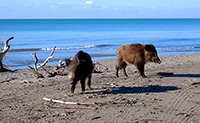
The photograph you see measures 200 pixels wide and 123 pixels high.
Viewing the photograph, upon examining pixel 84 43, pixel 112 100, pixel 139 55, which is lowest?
pixel 84 43

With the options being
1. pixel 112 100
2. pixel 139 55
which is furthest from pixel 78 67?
pixel 139 55

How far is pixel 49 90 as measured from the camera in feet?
32.1

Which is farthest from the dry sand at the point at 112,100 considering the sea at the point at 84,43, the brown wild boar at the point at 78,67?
the sea at the point at 84,43

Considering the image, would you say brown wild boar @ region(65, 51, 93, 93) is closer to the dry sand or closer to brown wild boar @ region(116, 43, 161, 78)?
the dry sand

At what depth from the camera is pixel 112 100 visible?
26.7ft

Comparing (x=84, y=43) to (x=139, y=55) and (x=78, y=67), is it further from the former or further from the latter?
(x=78, y=67)

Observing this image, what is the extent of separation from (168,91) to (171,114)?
2.29 m

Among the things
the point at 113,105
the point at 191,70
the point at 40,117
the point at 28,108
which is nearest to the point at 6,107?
the point at 28,108

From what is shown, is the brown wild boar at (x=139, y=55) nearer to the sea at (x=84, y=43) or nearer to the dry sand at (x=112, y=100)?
the dry sand at (x=112, y=100)

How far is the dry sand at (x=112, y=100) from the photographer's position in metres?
6.78

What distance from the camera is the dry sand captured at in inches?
267

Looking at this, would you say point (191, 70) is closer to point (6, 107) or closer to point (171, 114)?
point (171, 114)

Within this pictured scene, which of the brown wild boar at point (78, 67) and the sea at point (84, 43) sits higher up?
the brown wild boar at point (78, 67)

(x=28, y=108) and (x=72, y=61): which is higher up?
(x=72, y=61)
